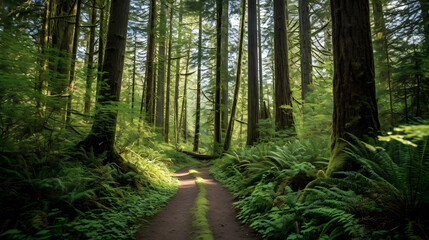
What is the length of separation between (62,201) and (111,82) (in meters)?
3.47

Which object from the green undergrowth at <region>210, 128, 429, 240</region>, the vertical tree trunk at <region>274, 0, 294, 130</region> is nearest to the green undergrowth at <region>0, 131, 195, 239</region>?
the green undergrowth at <region>210, 128, 429, 240</region>

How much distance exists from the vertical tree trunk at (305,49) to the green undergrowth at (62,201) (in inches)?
362

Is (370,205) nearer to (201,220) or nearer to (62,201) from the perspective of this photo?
(201,220)

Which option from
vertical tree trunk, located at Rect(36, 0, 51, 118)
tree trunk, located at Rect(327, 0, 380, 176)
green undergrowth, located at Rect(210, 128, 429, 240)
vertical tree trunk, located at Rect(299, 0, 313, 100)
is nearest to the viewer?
green undergrowth, located at Rect(210, 128, 429, 240)

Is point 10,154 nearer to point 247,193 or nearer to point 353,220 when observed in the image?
point 247,193

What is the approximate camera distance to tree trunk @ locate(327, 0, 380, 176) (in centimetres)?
363

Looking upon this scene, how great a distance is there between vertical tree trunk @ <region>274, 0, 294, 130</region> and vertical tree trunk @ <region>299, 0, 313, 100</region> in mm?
1621

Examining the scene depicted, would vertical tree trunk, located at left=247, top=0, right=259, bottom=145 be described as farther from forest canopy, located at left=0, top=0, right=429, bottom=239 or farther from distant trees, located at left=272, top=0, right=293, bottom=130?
forest canopy, located at left=0, top=0, right=429, bottom=239

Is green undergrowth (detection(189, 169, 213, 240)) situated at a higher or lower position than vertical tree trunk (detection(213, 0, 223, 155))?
lower

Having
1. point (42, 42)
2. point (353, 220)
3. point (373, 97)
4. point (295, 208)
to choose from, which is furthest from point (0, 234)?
point (373, 97)

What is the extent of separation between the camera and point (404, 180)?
7.69 ft

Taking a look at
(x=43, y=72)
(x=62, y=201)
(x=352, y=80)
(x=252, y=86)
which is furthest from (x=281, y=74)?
(x=62, y=201)

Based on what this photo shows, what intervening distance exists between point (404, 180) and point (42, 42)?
7.64 metres

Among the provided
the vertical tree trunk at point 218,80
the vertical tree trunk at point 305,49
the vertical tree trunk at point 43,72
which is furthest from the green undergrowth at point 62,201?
the vertical tree trunk at point 218,80
